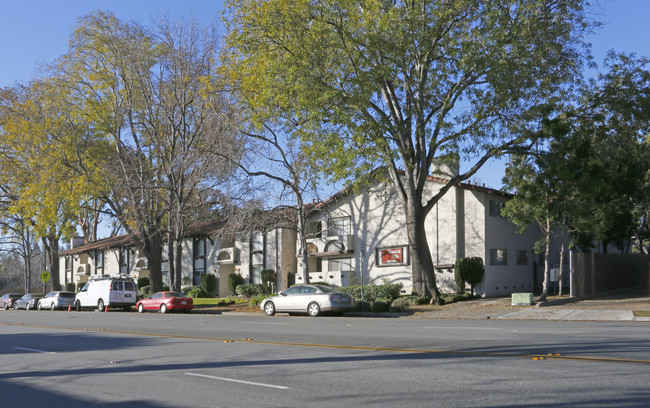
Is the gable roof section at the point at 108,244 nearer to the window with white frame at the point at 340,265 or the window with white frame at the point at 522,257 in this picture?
the window with white frame at the point at 340,265

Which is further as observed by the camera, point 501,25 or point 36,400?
point 501,25

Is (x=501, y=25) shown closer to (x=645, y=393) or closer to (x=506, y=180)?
(x=506, y=180)

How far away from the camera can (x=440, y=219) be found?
1363 inches

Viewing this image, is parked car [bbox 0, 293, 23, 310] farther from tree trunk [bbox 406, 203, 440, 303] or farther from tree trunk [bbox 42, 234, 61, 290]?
tree trunk [bbox 406, 203, 440, 303]

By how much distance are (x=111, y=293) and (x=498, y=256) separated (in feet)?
74.3

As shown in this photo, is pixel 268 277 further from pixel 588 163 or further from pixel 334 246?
pixel 588 163

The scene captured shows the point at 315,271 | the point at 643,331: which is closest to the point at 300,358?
the point at 643,331

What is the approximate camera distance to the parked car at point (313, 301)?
2623 cm

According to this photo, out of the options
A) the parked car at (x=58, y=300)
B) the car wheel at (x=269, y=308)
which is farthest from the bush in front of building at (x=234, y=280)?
the car wheel at (x=269, y=308)

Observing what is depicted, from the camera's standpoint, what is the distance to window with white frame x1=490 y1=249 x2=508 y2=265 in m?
33.7

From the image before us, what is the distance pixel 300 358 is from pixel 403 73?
17.6 m

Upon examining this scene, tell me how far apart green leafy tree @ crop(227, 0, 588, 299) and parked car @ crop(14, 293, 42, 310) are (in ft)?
95.4

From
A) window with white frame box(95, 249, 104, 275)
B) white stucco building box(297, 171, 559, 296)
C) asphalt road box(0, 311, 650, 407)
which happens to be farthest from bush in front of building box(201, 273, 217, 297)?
asphalt road box(0, 311, 650, 407)

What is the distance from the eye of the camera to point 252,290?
4194 centimetres
